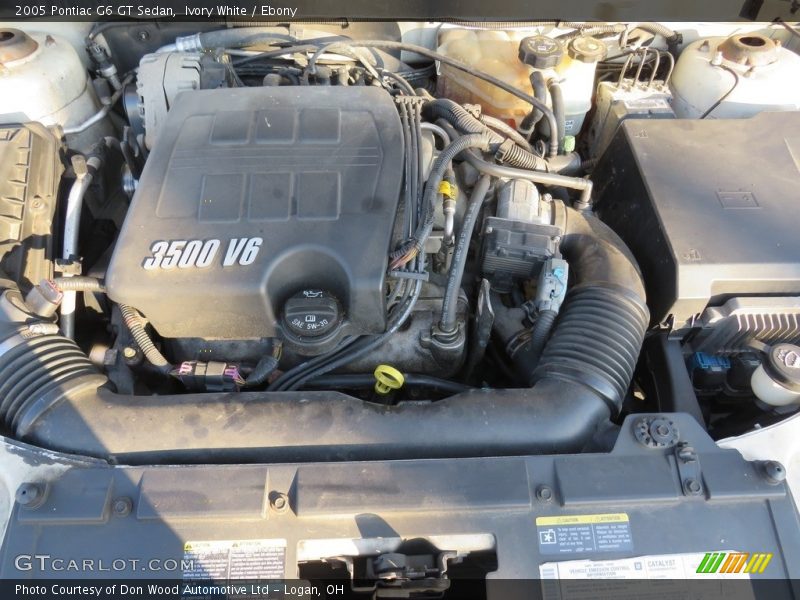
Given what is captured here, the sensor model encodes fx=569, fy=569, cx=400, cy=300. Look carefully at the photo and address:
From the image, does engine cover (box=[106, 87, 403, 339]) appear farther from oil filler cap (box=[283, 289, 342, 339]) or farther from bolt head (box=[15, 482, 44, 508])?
bolt head (box=[15, 482, 44, 508])

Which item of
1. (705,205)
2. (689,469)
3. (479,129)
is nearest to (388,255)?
(479,129)

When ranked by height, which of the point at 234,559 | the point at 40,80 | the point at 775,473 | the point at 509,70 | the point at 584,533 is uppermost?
the point at 509,70

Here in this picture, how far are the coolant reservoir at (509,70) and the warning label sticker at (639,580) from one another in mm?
1362

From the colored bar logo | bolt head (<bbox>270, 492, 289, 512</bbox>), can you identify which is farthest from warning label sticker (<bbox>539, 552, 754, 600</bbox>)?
bolt head (<bbox>270, 492, 289, 512</bbox>)

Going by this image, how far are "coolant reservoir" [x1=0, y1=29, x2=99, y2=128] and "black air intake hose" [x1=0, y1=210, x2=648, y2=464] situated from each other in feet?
2.76

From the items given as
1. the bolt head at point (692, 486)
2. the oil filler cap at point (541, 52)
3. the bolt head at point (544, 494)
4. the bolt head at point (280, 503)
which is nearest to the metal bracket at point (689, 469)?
the bolt head at point (692, 486)

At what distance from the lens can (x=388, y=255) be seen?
123 centimetres

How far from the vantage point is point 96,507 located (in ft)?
3.62

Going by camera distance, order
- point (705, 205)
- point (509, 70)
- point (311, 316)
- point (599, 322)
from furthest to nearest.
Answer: point (509, 70) → point (705, 205) → point (599, 322) → point (311, 316)

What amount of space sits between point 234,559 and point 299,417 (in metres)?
0.30

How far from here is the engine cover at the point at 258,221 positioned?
47.4 inches

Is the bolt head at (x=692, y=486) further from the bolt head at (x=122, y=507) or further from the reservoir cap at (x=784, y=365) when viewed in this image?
the bolt head at (x=122, y=507)

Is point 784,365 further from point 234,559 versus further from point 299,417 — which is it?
point 234,559

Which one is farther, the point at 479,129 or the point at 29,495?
the point at 479,129
